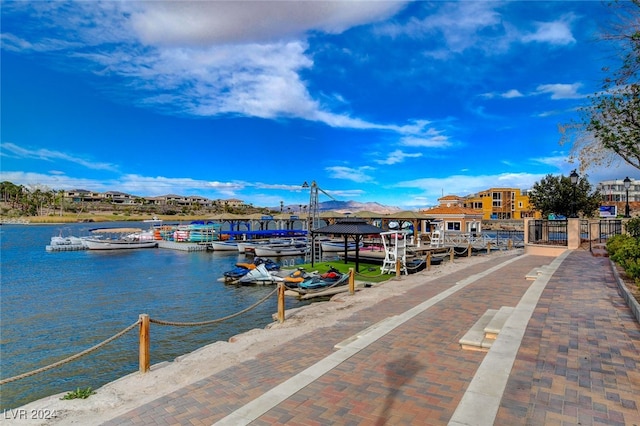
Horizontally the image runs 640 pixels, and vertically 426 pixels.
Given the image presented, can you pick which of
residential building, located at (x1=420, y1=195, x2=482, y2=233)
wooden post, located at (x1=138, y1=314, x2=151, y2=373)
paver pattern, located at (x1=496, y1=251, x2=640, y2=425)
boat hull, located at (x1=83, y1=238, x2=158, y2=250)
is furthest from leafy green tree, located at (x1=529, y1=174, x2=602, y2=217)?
boat hull, located at (x1=83, y1=238, x2=158, y2=250)

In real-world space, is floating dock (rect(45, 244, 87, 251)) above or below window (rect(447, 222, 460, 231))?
below

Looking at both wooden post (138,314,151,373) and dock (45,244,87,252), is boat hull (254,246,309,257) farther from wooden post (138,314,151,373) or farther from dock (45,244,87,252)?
wooden post (138,314,151,373)

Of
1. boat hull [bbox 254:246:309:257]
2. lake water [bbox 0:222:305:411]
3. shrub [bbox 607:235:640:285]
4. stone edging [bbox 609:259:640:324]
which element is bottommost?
lake water [bbox 0:222:305:411]

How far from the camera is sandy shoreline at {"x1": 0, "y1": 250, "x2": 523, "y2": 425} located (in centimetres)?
464

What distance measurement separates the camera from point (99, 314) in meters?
15.1

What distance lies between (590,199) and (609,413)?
39408 mm

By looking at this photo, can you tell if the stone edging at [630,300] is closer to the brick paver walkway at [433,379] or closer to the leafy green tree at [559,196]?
the brick paver walkway at [433,379]

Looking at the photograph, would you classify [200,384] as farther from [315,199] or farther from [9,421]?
[315,199]

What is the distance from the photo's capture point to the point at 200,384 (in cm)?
528

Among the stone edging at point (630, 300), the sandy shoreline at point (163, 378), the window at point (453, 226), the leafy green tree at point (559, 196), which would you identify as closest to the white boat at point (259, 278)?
the sandy shoreline at point (163, 378)

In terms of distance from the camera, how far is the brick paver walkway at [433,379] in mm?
3914

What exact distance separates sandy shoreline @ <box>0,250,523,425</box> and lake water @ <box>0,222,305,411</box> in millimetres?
3349

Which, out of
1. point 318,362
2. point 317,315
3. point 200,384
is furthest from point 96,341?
point 318,362

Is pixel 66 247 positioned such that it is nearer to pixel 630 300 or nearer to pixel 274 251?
pixel 274 251
